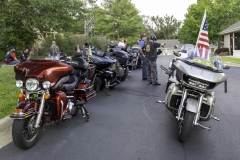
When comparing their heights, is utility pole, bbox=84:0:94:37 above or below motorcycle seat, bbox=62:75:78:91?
above

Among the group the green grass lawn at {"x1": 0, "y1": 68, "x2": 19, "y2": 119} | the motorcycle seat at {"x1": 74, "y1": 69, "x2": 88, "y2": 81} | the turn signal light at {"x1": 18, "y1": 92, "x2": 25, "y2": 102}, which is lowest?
the green grass lawn at {"x1": 0, "y1": 68, "x2": 19, "y2": 119}

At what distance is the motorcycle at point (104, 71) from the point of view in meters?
7.39

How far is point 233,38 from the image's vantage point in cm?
3259

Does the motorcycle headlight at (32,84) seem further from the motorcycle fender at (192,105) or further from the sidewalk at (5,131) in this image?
the motorcycle fender at (192,105)

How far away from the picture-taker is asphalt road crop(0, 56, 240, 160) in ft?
12.5

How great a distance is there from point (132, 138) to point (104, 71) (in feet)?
11.8

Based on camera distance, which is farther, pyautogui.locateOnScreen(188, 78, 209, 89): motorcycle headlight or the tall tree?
the tall tree

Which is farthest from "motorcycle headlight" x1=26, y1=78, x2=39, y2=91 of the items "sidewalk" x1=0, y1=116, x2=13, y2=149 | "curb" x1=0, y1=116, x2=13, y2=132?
"curb" x1=0, y1=116, x2=13, y2=132

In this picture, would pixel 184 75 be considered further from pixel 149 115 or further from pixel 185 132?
pixel 149 115

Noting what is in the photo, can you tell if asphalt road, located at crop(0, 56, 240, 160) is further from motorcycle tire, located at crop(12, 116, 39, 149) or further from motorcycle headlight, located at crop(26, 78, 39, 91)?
motorcycle headlight, located at crop(26, 78, 39, 91)

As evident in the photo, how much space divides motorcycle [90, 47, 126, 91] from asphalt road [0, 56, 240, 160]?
51.6 inches

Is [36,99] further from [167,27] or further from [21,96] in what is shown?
[167,27]

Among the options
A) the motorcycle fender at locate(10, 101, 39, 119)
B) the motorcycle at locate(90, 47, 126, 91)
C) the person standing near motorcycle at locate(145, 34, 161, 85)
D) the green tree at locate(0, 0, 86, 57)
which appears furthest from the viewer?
the green tree at locate(0, 0, 86, 57)

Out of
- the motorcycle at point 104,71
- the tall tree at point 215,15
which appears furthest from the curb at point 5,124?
the tall tree at point 215,15
